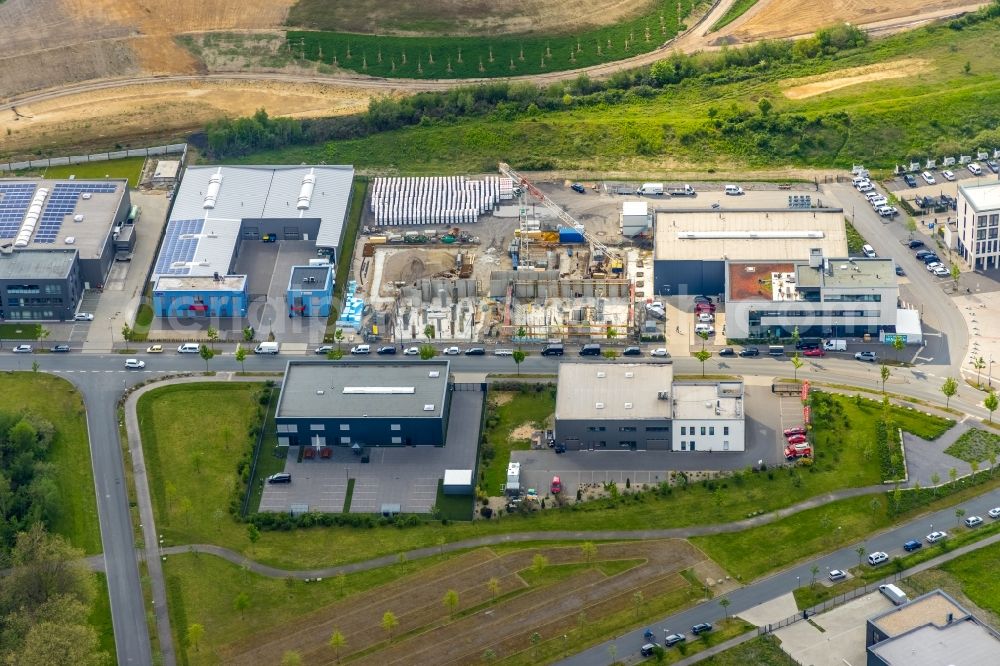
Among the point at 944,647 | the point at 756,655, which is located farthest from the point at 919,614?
the point at 756,655

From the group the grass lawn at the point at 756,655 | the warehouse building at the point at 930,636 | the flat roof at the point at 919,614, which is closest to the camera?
the warehouse building at the point at 930,636

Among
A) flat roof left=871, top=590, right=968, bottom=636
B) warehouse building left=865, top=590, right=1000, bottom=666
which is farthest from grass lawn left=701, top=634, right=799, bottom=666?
flat roof left=871, top=590, right=968, bottom=636

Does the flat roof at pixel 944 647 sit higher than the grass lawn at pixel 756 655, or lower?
higher

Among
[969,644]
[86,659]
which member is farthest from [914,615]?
[86,659]

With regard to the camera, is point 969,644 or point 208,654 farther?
point 208,654

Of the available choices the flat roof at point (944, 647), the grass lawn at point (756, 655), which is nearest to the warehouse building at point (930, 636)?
the flat roof at point (944, 647)

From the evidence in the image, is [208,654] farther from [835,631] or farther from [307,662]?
[835,631]

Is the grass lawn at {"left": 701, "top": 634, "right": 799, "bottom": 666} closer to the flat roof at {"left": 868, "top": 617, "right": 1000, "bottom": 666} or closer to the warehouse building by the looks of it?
the warehouse building

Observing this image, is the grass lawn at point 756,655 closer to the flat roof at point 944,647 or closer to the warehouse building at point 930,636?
the warehouse building at point 930,636
